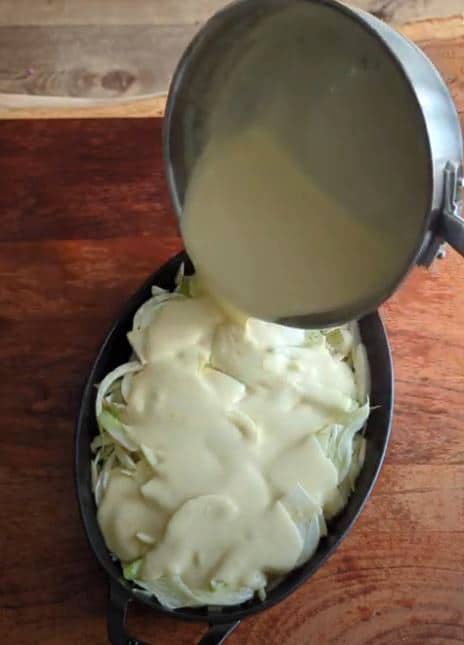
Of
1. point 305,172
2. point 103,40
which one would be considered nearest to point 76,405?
point 305,172

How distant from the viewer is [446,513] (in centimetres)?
131

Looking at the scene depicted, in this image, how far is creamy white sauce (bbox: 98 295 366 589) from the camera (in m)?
1.16

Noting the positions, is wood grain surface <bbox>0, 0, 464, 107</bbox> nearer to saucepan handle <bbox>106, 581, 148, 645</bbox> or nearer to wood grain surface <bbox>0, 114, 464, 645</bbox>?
wood grain surface <bbox>0, 114, 464, 645</bbox>

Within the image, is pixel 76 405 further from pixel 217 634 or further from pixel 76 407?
pixel 217 634

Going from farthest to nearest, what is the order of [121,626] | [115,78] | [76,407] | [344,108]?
[115,78] → [76,407] → [121,626] → [344,108]

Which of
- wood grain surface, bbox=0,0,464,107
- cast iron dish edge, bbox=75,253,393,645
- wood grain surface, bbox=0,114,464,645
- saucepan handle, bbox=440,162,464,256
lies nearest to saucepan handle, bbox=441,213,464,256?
saucepan handle, bbox=440,162,464,256

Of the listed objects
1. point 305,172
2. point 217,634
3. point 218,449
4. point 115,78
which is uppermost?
point 305,172

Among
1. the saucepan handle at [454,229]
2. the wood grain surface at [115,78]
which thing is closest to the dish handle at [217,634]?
the saucepan handle at [454,229]

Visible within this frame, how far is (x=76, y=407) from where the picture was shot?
136 centimetres

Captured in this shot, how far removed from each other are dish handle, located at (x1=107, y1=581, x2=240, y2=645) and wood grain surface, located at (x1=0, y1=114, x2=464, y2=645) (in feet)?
0.36

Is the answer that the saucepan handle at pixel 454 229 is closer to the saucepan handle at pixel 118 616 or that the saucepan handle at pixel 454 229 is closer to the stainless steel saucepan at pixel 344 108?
the stainless steel saucepan at pixel 344 108

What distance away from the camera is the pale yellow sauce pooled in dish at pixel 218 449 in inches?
45.8

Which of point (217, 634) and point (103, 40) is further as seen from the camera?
point (103, 40)

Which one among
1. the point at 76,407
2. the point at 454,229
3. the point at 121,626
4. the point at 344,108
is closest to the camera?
the point at 454,229
